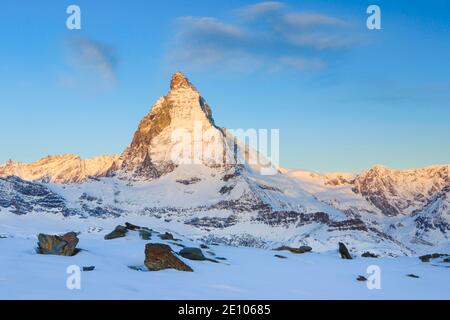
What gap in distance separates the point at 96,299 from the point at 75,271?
4.67 meters

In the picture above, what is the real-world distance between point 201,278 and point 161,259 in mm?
2842

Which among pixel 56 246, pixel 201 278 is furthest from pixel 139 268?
pixel 56 246

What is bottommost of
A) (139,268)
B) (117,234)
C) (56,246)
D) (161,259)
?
(117,234)

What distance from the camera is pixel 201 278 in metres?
27.7

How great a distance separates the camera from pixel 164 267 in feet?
96.2

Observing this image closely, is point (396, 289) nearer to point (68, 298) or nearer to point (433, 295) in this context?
point (433, 295)

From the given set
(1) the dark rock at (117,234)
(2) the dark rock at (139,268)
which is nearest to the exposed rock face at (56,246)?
(2) the dark rock at (139,268)

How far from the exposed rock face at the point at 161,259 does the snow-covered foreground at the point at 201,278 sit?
3.42 feet

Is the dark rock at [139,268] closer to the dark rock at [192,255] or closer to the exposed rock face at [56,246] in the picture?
the exposed rock face at [56,246]

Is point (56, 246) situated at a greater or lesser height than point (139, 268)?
greater

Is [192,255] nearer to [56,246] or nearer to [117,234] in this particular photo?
[56,246]

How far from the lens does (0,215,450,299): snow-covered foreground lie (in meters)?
21.6
